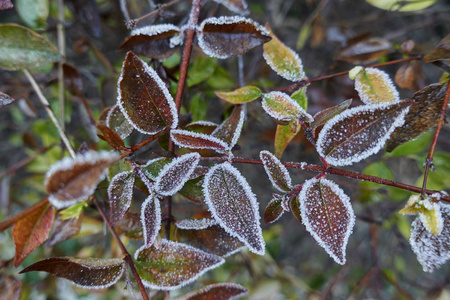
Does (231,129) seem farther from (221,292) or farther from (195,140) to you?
(221,292)

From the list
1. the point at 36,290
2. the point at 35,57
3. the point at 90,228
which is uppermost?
the point at 35,57

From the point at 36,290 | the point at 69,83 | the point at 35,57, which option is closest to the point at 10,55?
the point at 35,57

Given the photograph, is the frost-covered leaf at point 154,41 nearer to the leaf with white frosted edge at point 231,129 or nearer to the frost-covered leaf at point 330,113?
the leaf with white frosted edge at point 231,129

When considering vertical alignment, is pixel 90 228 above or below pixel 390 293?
above

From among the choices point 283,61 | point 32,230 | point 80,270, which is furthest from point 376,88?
point 32,230

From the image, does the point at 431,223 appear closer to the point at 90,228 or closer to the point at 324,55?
the point at 90,228

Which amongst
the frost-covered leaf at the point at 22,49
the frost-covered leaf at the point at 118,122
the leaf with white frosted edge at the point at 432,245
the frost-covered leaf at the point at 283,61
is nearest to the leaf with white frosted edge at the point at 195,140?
the frost-covered leaf at the point at 118,122

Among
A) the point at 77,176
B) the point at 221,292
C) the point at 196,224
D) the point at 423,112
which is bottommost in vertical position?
the point at 221,292
